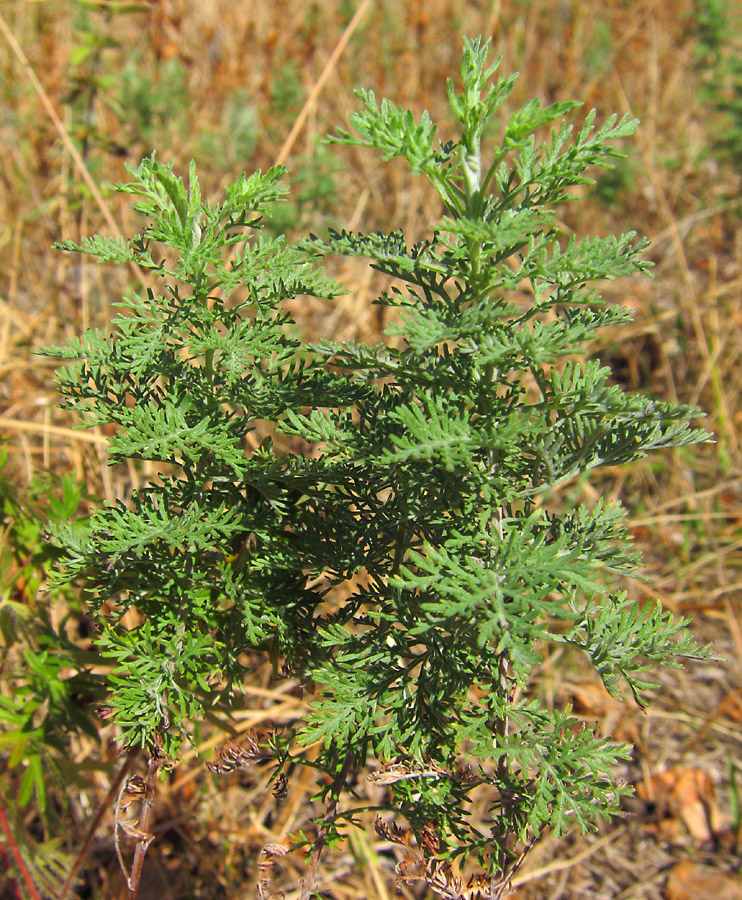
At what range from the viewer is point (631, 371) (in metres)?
3.63

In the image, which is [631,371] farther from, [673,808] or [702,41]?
[702,41]

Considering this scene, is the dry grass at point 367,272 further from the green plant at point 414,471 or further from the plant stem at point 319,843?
the green plant at point 414,471

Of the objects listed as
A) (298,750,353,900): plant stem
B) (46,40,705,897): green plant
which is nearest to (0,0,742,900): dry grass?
(298,750,353,900): plant stem

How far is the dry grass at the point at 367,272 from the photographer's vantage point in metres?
2.26

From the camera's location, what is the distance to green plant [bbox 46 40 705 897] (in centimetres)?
108

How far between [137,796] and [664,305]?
3.65 m

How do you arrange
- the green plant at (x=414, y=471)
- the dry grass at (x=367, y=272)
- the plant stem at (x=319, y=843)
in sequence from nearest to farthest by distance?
1. the green plant at (x=414, y=471)
2. the plant stem at (x=319, y=843)
3. the dry grass at (x=367, y=272)

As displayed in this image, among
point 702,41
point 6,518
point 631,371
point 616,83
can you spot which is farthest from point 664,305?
point 6,518

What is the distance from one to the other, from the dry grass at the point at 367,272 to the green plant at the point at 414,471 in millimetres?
932

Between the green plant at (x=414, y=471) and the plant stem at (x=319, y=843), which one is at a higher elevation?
the green plant at (x=414, y=471)

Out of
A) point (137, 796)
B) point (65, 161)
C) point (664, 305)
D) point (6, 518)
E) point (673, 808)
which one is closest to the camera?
point (137, 796)

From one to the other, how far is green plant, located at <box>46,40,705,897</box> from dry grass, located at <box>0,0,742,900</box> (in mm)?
932

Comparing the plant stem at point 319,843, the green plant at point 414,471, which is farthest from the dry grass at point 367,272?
the green plant at point 414,471

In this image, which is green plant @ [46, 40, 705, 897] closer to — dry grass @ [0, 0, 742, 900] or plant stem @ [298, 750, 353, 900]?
plant stem @ [298, 750, 353, 900]
